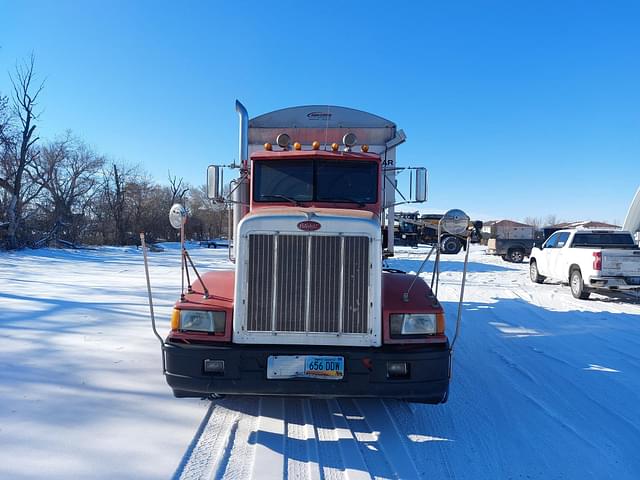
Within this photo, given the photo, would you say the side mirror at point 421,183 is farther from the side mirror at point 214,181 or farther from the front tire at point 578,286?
the front tire at point 578,286

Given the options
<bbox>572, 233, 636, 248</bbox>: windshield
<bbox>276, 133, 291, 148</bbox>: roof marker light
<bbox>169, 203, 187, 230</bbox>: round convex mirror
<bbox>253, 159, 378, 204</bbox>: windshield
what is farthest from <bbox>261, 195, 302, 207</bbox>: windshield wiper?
<bbox>572, 233, 636, 248</bbox>: windshield

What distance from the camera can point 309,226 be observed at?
3100 millimetres

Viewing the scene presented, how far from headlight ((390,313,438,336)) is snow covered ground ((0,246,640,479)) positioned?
0.83m

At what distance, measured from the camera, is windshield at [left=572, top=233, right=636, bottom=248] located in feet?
35.7

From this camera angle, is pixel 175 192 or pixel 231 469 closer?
pixel 231 469

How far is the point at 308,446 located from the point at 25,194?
45.0 m

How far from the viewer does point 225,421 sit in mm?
3260

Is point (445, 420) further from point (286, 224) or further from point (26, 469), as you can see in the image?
point (26, 469)

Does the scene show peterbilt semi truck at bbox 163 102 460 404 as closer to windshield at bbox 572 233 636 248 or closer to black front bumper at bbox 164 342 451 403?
black front bumper at bbox 164 342 451 403

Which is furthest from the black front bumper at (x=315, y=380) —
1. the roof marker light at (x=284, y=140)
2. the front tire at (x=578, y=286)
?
the front tire at (x=578, y=286)

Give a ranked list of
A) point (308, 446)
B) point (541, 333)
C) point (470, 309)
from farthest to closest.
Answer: point (470, 309) < point (541, 333) < point (308, 446)

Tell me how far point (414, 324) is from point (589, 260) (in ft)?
28.7

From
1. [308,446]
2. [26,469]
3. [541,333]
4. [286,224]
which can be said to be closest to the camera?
[26,469]

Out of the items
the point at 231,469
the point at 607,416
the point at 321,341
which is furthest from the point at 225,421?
the point at 607,416
